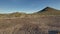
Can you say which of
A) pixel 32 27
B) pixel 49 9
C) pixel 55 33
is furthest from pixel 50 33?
pixel 49 9

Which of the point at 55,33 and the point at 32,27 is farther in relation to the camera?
the point at 32,27

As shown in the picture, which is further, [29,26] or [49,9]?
[49,9]

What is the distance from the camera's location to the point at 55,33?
340 inches

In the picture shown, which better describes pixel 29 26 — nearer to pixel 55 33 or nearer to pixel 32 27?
pixel 32 27

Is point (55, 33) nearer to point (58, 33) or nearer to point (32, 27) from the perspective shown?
point (58, 33)

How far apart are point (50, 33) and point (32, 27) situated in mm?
6430

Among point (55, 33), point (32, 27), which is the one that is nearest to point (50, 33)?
point (55, 33)

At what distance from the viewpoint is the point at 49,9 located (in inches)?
2229

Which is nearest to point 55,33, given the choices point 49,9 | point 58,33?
point 58,33

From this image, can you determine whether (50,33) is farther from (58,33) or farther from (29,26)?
(29,26)

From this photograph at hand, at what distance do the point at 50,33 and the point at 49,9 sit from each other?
48379 millimetres

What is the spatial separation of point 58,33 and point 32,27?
6.56 meters

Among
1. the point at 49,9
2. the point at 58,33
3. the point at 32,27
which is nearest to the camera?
the point at 58,33

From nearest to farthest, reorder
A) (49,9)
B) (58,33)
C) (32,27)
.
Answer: (58,33) → (32,27) → (49,9)
